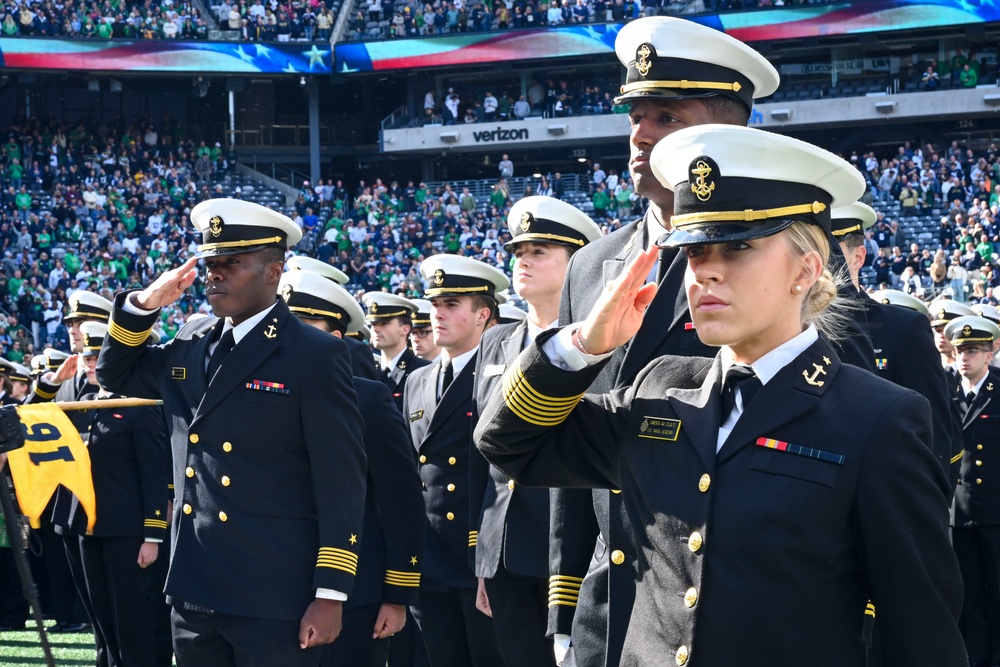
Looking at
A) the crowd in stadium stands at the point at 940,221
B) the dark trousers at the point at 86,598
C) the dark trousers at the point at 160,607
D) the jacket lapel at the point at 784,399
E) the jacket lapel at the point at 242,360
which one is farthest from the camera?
the crowd in stadium stands at the point at 940,221

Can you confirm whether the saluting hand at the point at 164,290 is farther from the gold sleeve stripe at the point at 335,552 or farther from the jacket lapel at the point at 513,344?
the jacket lapel at the point at 513,344

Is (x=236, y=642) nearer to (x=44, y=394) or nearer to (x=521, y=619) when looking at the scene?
(x=521, y=619)

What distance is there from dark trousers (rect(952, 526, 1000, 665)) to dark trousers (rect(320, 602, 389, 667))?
192 inches

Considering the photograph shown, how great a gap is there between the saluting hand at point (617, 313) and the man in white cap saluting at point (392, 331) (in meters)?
5.85

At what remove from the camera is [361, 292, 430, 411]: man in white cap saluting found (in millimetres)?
8391

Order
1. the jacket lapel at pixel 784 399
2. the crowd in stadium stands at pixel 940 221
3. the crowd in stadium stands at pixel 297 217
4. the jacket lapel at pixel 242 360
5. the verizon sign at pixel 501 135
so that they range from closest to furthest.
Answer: the jacket lapel at pixel 784 399
the jacket lapel at pixel 242 360
the crowd in stadium stands at pixel 940 221
the crowd in stadium stands at pixel 297 217
the verizon sign at pixel 501 135

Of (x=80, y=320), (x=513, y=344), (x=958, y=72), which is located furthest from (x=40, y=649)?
(x=958, y=72)

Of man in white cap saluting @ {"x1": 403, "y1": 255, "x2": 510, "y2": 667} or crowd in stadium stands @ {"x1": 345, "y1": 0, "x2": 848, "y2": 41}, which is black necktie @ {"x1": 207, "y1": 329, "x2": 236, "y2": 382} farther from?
crowd in stadium stands @ {"x1": 345, "y1": 0, "x2": 848, "y2": 41}

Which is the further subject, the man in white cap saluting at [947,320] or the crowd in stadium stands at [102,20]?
the crowd in stadium stands at [102,20]

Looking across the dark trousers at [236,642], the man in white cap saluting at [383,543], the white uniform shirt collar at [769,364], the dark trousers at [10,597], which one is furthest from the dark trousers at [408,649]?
the dark trousers at [10,597]

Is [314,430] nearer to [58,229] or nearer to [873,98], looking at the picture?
[58,229]

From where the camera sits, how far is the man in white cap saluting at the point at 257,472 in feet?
14.3

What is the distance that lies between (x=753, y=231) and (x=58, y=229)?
2906cm

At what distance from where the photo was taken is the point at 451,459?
6172 millimetres
